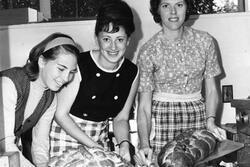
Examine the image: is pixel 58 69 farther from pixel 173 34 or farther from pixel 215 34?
pixel 215 34

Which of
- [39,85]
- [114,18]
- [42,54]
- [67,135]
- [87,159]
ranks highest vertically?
[114,18]

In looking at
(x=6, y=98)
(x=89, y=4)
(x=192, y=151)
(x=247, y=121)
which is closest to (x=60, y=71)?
(x=6, y=98)

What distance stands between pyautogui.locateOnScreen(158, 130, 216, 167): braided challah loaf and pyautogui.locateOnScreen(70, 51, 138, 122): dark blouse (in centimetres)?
47

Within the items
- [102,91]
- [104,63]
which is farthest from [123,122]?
[104,63]

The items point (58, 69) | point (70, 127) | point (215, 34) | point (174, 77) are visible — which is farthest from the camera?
point (215, 34)

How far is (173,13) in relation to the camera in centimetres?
164

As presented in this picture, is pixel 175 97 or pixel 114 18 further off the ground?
pixel 114 18

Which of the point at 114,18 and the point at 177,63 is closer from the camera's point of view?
the point at 114,18

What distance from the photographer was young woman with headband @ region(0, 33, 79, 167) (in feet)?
4.35

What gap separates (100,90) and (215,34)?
40.4 inches

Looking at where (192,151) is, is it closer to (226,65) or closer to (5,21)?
(226,65)

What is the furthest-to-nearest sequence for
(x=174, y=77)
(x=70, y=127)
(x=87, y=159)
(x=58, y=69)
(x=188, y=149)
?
(x=174, y=77) < (x=70, y=127) < (x=58, y=69) < (x=188, y=149) < (x=87, y=159)

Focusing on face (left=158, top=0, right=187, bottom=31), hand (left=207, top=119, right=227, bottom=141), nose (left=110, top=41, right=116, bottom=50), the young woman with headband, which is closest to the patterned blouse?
face (left=158, top=0, right=187, bottom=31)

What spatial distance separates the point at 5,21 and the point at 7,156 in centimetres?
181
